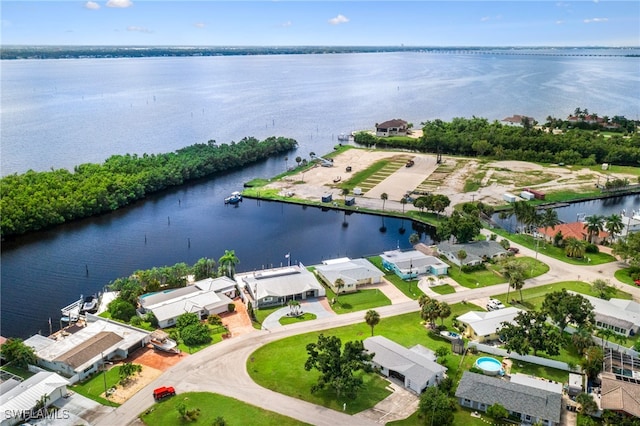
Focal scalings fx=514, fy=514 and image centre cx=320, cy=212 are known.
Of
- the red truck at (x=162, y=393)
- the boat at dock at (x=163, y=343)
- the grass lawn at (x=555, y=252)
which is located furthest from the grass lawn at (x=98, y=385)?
the grass lawn at (x=555, y=252)

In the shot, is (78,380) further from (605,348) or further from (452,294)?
(605,348)

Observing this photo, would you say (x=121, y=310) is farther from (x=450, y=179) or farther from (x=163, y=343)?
(x=450, y=179)

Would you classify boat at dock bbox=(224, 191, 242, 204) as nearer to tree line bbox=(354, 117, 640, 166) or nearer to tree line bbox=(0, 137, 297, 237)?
tree line bbox=(0, 137, 297, 237)

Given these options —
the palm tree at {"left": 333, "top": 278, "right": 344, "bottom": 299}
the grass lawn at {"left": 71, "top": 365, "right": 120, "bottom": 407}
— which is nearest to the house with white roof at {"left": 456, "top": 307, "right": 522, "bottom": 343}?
the palm tree at {"left": 333, "top": 278, "right": 344, "bottom": 299}

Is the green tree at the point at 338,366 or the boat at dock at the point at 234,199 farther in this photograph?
the boat at dock at the point at 234,199

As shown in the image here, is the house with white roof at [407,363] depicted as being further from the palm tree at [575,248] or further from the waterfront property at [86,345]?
the palm tree at [575,248]
